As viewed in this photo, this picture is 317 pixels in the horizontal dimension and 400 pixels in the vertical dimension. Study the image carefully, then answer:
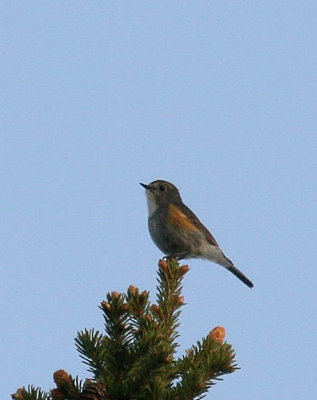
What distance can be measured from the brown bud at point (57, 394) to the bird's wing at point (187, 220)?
6067 mm

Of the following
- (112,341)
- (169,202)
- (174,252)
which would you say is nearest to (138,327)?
(112,341)

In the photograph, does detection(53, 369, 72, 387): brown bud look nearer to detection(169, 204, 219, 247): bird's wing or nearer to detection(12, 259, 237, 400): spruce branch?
detection(12, 259, 237, 400): spruce branch

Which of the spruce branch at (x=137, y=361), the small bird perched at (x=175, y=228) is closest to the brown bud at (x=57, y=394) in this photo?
the spruce branch at (x=137, y=361)

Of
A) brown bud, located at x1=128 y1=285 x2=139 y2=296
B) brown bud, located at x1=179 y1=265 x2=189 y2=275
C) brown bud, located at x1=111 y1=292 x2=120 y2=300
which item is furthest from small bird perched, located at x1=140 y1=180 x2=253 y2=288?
brown bud, located at x1=111 y1=292 x2=120 y2=300

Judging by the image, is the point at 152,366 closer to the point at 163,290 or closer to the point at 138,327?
the point at 138,327

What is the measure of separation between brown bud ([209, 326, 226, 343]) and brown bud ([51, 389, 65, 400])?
985mm

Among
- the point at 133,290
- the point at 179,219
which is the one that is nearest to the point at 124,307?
the point at 133,290

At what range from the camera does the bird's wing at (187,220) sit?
9859 millimetres

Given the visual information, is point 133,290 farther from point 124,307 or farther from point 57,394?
point 57,394

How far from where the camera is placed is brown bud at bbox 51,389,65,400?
12.4 feet

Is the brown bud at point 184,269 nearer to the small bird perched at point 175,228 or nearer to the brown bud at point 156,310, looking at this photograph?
the brown bud at point 156,310

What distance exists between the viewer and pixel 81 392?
150 inches

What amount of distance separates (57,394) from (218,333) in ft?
3.50

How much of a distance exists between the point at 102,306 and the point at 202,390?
78 cm
